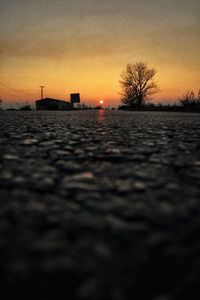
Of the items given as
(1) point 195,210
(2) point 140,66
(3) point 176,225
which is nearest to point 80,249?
(3) point 176,225

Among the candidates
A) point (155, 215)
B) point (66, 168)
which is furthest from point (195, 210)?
point (66, 168)

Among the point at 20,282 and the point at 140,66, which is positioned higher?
the point at 140,66

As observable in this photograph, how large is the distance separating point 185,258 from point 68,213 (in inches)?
21.7

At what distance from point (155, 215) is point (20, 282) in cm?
68

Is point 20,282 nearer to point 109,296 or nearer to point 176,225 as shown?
point 109,296

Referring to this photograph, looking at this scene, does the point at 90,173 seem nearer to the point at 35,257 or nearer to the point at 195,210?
the point at 195,210

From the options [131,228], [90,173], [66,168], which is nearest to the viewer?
[131,228]

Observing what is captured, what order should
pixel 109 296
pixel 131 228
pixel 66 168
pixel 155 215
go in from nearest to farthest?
1. pixel 109 296
2. pixel 131 228
3. pixel 155 215
4. pixel 66 168

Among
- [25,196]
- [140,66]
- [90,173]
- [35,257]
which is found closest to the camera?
[35,257]

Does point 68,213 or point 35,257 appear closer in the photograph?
Answer: point 35,257

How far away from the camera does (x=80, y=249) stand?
3.11 feet

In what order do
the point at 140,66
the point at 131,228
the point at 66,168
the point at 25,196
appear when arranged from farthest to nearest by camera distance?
the point at 140,66 < the point at 66,168 < the point at 25,196 < the point at 131,228

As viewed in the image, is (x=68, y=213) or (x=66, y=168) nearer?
(x=68, y=213)

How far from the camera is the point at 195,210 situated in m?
1.35
